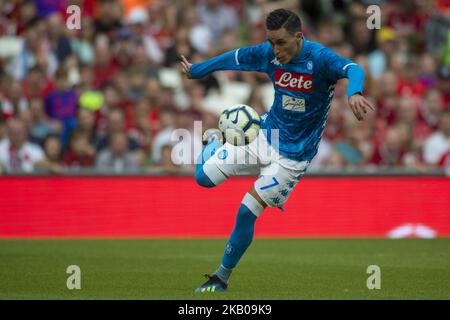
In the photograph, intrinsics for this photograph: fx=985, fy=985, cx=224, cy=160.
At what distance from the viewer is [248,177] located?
16.6m

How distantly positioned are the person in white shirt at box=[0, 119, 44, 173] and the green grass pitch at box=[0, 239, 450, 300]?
7.20 ft

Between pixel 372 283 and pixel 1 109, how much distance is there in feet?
31.7

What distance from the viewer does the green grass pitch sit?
9.55 metres

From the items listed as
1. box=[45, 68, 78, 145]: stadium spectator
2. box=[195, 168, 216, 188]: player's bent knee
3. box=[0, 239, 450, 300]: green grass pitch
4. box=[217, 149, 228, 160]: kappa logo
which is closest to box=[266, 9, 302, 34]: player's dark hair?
box=[217, 149, 228, 160]: kappa logo

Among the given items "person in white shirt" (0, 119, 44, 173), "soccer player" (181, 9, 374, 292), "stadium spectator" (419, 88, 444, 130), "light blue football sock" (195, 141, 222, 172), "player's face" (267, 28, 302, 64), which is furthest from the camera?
Answer: "stadium spectator" (419, 88, 444, 130)

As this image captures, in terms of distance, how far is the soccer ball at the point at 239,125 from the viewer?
10.0 meters

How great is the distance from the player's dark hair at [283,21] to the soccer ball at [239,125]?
3.06ft

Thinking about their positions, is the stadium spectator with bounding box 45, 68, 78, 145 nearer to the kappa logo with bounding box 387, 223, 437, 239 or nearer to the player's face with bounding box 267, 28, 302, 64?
the kappa logo with bounding box 387, 223, 437, 239

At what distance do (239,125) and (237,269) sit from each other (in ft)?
8.17

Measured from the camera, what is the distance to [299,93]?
9.92 meters

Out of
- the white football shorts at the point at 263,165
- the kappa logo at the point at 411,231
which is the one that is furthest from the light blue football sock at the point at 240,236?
the kappa logo at the point at 411,231

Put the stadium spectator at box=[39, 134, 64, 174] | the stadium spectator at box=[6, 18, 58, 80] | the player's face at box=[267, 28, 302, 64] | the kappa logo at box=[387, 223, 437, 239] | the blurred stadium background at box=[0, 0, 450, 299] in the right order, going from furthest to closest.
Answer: the stadium spectator at box=[6, 18, 58, 80] < the stadium spectator at box=[39, 134, 64, 174] < the kappa logo at box=[387, 223, 437, 239] < the blurred stadium background at box=[0, 0, 450, 299] < the player's face at box=[267, 28, 302, 64]

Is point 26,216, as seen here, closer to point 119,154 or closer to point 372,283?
point 119,154

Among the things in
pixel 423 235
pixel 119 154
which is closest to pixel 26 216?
pixel 119 154
